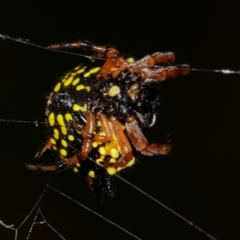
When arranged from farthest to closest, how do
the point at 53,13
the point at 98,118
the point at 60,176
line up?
the point at 53,13 → the point at 60,176 → the point at 98,118

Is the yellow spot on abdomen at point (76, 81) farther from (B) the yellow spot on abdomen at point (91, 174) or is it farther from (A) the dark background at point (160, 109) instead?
(A) the dark background at point (160, 109)

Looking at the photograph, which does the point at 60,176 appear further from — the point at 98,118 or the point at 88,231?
the point at 98,118

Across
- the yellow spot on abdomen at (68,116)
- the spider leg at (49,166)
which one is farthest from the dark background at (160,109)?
the yellow spot on abdomen at (68,116)

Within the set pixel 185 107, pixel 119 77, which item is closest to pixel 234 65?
pixel 185 107

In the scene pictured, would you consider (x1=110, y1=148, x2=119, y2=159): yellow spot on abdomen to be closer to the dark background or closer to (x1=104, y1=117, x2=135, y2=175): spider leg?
(x1=104, y1=117, x2=135, y2=175): spider leg

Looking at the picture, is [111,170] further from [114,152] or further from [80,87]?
[80,87]

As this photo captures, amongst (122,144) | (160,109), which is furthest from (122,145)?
(160,109)

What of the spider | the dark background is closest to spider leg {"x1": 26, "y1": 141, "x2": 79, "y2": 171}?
the spider

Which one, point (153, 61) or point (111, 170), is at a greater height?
point (153, 61)
